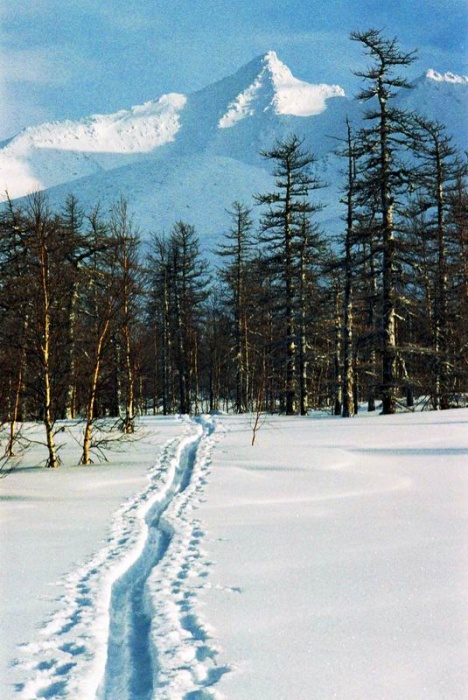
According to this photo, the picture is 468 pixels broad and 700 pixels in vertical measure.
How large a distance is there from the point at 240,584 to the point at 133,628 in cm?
116

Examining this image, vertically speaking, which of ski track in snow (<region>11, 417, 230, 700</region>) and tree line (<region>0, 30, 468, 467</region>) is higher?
tree line (<region>0, 30, 468, 467</region>)

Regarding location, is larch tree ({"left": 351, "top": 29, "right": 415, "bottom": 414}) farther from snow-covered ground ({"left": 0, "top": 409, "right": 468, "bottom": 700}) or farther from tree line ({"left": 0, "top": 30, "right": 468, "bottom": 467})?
snow-covered ground ({"left": 0, "top": 409, "right": 468, "bottom": 700})

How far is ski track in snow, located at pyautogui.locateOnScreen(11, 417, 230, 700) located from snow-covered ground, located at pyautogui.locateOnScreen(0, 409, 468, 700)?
0.6 inches

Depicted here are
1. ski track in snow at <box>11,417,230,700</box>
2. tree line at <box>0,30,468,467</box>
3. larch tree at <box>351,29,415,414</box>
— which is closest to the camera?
ski track in snow at <box>11,417,230,700</box>

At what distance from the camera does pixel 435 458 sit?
38.4ft

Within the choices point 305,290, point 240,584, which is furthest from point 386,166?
point 240,584

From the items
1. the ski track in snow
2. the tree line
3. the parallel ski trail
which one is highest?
the tree line

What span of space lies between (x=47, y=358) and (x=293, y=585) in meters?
8.42

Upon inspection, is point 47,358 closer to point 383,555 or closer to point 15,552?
point 15,552

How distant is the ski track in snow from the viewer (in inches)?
155

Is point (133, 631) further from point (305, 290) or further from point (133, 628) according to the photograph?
point (305, 290)

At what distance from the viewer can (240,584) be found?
5688 millimetres

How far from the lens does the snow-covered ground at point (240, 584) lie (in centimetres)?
393

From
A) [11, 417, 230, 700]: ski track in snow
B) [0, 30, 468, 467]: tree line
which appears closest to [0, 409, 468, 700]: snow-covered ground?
[11, 417, 230, 700]: ski track in snow
